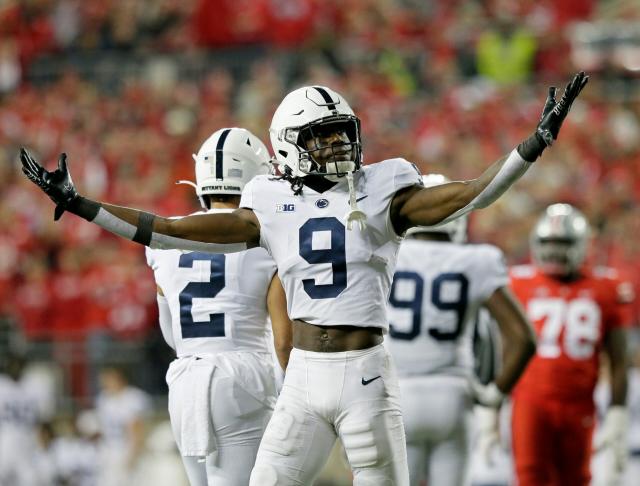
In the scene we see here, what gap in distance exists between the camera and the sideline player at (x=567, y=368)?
7.12 metres

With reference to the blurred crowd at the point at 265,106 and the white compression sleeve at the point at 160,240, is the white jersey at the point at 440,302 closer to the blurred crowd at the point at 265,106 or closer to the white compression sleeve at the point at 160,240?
the white compression sleeve at the point at 160,240

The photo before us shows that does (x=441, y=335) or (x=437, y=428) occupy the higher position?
(x=441, y=335)

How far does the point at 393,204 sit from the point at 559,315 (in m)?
2.92

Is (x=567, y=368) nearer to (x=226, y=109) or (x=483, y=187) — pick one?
(x=483, y=187)

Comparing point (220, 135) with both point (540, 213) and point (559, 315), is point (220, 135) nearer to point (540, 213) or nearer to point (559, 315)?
point (559, 315)

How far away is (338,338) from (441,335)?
1.50 m

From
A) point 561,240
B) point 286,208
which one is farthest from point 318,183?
point 561,240

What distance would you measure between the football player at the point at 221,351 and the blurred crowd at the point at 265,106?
Result: 5995mm

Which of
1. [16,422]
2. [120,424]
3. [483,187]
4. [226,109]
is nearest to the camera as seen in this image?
[483,187]

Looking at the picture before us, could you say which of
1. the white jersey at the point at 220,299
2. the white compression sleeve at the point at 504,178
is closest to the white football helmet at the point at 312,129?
the white compression sleeve at the point at 504,178

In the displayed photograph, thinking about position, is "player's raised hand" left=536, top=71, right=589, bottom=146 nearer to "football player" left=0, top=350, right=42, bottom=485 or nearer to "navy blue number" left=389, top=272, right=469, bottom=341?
"navy blue number" left=389, top=272, right=469, bottom=341

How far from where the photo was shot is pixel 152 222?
4.60 metres

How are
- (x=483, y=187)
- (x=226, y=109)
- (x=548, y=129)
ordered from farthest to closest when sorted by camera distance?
(x=226, y=109) < (x=483, y=187) < (x=548, y=129)

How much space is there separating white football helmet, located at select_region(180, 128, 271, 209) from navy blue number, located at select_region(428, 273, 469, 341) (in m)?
1.01
